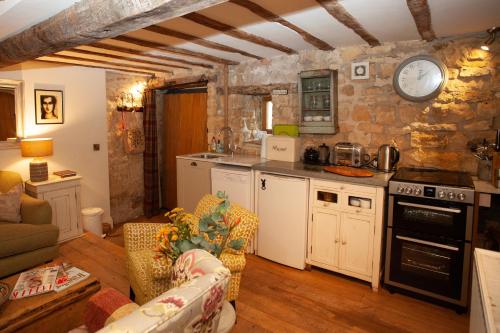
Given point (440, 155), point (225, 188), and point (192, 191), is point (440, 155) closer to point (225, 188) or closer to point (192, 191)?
point (225, 188)

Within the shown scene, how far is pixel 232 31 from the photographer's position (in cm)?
269

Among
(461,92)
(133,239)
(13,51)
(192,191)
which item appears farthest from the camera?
(192,191)

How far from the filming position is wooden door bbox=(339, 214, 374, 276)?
109 inches

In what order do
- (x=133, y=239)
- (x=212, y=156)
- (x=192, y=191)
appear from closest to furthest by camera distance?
(x=133, y=239)
(x=192, y=191)
(x=212, y=156)

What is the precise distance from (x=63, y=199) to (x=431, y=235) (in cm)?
380

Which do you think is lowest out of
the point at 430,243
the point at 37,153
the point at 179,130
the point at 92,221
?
the point at 92,221

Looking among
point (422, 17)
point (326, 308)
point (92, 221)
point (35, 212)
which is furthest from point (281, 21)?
point (92, 221)

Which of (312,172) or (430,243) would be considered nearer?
(430,243)

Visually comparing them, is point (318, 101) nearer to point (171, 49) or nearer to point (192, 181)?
point (171, 49)

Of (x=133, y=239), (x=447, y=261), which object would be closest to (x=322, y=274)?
(x=447, y=261)

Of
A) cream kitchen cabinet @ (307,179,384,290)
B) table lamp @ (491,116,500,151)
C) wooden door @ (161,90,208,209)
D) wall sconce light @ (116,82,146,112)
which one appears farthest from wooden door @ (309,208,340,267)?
wall sconce light @ (116,82,146,112)

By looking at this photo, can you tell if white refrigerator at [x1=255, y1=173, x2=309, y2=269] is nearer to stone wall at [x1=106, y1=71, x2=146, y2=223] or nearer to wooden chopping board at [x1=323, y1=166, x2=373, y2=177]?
wooden chopping board at [x1=323, y1=166, x2=373, y2=177]

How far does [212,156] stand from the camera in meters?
4.32

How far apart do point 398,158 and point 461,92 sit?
765 mm
